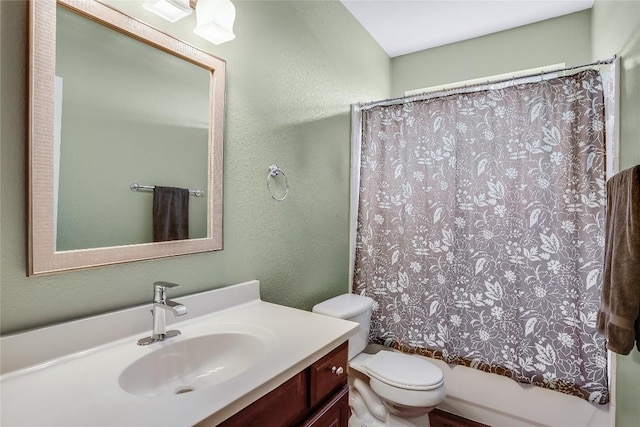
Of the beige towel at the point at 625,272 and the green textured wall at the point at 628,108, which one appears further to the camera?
the green textured wall at the point at 628,108

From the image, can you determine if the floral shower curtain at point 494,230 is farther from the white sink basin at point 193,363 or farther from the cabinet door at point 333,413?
the white sink basin at point 193,363

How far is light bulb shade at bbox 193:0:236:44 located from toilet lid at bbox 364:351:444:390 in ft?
5.69

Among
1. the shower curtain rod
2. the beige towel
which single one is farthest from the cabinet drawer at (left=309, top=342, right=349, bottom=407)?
the shower curtain rod

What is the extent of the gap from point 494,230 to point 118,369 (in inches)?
75.4

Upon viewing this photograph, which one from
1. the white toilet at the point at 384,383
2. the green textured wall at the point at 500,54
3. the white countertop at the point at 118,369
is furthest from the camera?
the green textured wall at the point at 500,54

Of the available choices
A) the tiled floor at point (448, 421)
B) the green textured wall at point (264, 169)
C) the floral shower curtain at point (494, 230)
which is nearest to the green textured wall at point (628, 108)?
the floral shower curtain at point (494, 230)

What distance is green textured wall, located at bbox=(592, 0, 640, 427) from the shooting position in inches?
52.1

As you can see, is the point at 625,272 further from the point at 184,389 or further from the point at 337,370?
the point at 184,389

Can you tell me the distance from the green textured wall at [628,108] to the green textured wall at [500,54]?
0.67m

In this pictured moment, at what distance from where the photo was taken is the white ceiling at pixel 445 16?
2.26m

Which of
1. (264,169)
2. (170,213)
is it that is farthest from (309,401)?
(264,169)

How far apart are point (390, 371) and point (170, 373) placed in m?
1.15

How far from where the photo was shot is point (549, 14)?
7.86 ft

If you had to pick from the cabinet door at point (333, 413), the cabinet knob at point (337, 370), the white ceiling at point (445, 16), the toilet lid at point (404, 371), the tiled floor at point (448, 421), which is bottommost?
the tiled floor at point (448, 421)
